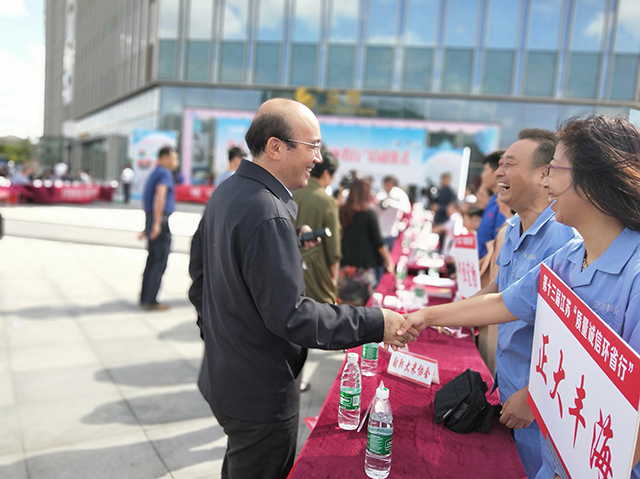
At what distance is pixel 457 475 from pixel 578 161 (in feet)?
3.47

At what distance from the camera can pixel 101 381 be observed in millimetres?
3959

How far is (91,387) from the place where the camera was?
384 cm

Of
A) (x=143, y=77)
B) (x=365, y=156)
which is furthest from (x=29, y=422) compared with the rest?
(x=143, y=77)

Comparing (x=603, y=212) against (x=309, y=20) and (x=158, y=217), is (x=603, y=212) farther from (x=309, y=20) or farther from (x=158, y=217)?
(x=309, y=20)

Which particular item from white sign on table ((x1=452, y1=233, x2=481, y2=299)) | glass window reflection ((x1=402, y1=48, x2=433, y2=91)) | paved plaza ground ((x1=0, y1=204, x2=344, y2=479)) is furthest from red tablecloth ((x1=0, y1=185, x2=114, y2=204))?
white sign on table ((x1=452, y1=233, x2=481, y2=299))

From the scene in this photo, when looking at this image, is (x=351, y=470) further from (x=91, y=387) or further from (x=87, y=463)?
(x=91, y=387)

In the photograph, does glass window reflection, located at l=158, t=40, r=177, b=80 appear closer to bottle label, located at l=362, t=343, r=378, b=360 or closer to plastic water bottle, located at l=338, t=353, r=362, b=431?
bottle label, located at l=362, t=343, r=378, b=360

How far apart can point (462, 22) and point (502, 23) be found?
159 cm

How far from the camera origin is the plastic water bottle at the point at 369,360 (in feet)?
7.52

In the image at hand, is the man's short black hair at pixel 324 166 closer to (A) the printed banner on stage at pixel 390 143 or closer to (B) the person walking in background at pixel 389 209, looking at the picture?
(B) the person walking in background at pixel 389 209

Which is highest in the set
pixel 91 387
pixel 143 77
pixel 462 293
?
pixel 143 77

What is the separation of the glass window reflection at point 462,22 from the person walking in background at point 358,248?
56.1 feet

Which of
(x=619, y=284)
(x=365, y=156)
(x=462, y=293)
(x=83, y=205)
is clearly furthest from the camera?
(x=83, y=205)

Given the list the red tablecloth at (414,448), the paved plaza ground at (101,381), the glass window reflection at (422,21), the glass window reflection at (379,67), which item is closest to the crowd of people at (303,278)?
the red tablecloth at (414,448)
